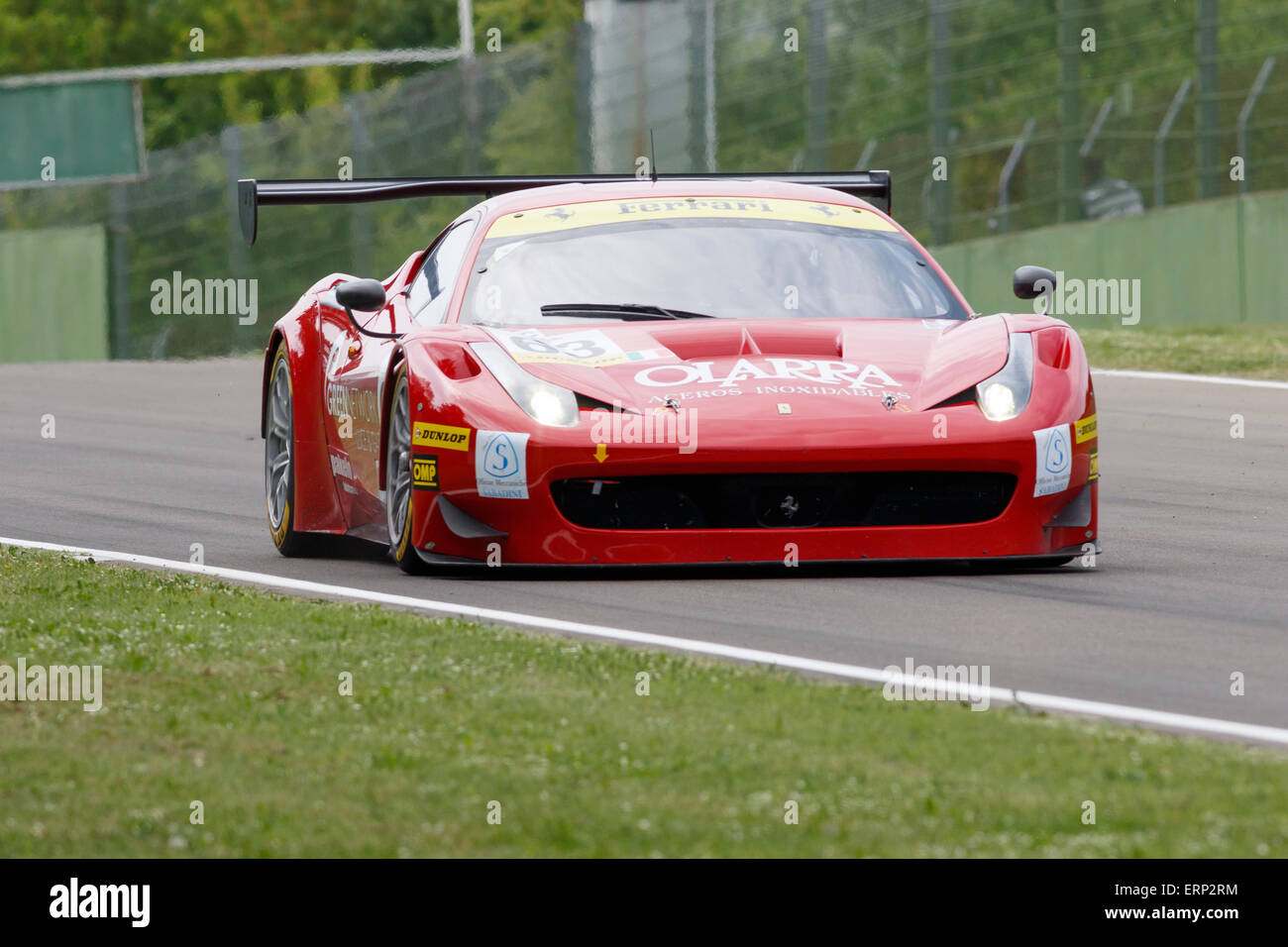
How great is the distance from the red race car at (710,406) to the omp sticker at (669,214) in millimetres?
20

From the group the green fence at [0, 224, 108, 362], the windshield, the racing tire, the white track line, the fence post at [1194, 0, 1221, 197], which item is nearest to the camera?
the windshield

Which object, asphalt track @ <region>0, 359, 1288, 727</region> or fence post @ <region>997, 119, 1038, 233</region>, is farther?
fence post @ <region>997, 119, 1038, 233</region>

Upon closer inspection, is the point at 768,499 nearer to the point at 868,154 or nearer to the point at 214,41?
the point at 868,154

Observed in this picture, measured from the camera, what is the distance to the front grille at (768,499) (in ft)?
27.2

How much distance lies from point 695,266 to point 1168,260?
1596 centimetres

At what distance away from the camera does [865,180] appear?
11.1m

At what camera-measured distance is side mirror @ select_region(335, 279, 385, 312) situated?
9461 mm

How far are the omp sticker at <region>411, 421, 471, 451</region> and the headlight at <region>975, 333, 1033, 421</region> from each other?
1656 millimetres
